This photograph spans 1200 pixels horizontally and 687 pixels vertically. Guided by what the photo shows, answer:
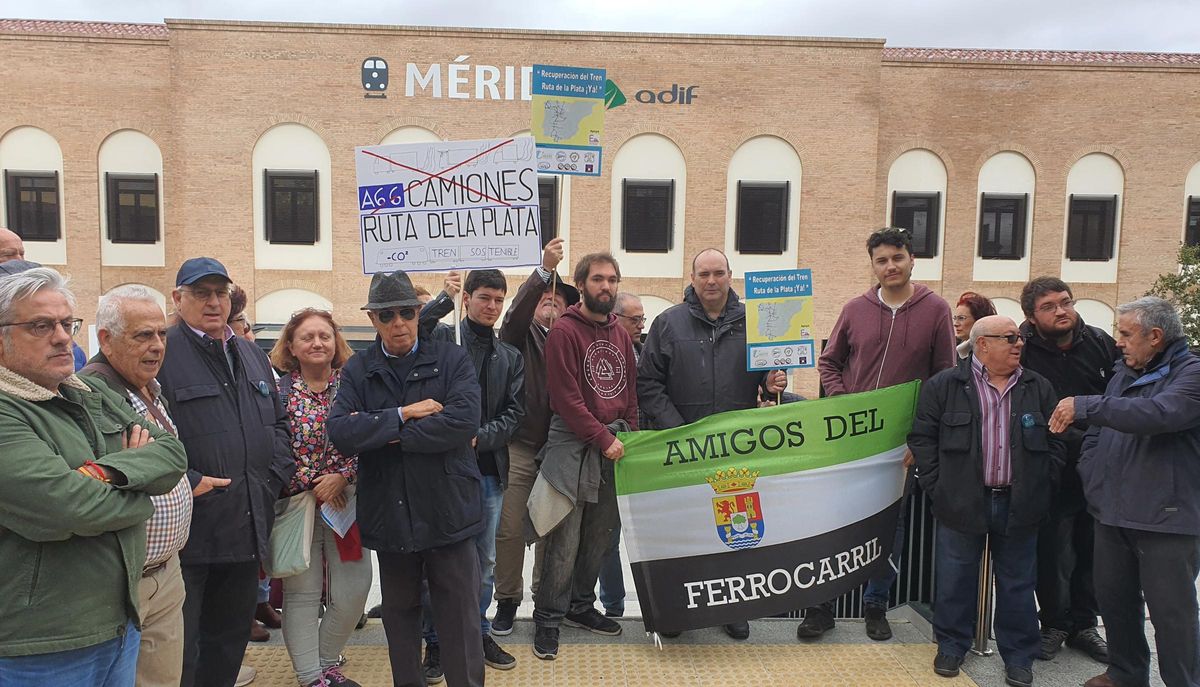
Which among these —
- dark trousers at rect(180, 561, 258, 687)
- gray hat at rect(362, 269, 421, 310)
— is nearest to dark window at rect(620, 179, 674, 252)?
gray hat at rect(362, 269, 421, 310)

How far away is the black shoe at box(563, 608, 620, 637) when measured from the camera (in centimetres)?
462

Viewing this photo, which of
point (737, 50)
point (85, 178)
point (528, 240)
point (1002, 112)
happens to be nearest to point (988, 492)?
point (528, 240)

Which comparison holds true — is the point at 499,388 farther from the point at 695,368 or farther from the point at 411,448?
the point at 695,368

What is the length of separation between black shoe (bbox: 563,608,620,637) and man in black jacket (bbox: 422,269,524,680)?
54 cm

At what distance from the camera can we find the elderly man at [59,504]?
2.07m

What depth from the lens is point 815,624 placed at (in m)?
4.57

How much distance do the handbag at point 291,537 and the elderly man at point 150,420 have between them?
67 cm

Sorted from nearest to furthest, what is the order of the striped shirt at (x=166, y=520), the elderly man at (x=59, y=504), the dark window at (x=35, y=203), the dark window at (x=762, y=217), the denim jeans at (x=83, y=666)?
the elderly man at (x=59, y=504) < the denim jeans at (x=83, y=666) < the striped shirt at (x=166, y=520) < the dark window at (x=35, y=203) < the dark window at (x=762, y=217)

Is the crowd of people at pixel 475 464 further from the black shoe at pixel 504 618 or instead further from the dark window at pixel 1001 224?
the dark window at pixel 1001 224

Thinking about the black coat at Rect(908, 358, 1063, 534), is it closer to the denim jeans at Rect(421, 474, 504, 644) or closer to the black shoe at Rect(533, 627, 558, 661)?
the black shoe at Rect(533, 627, 558, 661)

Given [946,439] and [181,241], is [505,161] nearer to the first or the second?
[946,439]

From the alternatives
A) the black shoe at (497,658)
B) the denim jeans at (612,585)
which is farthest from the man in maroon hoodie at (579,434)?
the denim jeans at (612,585)

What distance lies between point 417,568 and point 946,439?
2.90 metres

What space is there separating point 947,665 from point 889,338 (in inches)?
74.7
